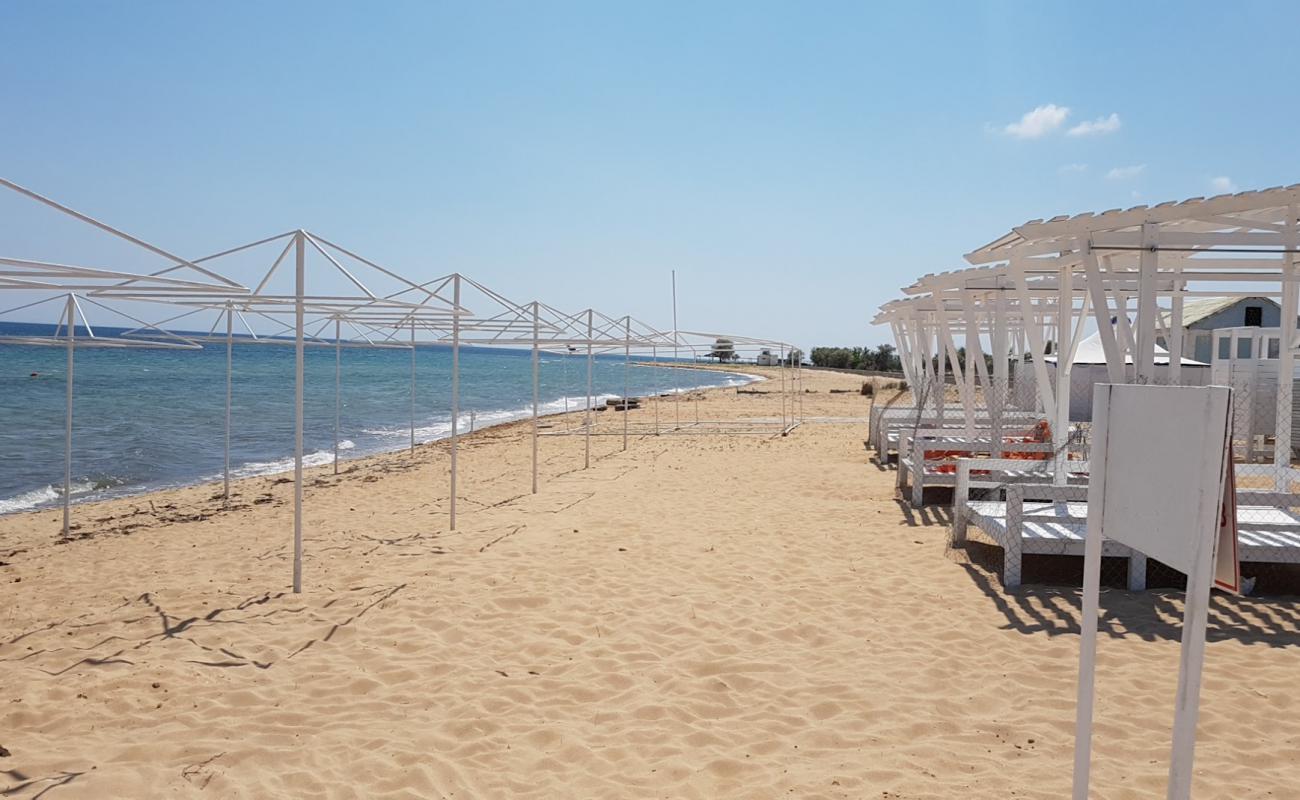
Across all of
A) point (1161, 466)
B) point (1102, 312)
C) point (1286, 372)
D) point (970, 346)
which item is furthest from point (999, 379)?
point (1161, 466)

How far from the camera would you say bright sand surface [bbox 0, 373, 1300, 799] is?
3.66 metres

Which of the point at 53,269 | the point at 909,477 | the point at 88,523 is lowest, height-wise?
the point at 88,523

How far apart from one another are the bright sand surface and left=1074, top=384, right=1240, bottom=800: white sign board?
1.52m

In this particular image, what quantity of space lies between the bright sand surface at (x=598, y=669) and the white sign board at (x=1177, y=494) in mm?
1516

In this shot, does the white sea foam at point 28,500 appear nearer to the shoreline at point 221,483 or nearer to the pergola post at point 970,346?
the shoreline at point 221,483

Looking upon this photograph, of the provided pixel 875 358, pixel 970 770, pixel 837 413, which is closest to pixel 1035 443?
pixel 970 770

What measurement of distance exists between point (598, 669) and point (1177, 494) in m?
3.35

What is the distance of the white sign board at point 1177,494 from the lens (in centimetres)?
208

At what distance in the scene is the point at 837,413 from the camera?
2628 cm

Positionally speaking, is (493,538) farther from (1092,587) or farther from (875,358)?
(875,358)

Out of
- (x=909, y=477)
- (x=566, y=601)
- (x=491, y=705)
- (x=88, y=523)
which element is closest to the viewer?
(x=491, y=705)

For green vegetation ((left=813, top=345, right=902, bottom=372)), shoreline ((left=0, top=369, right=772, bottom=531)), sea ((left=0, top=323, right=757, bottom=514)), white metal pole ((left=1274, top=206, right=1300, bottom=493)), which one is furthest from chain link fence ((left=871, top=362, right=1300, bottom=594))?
green vegetation ((left=813, top=345, right=902, bottom=372))

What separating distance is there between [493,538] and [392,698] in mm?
3605

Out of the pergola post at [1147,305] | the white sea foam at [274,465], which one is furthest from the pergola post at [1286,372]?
the white sea foam at [274,465]
